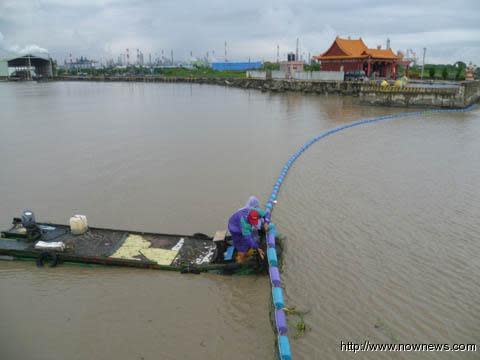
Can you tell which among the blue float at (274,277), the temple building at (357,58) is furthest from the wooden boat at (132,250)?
the temple building at (357,58)

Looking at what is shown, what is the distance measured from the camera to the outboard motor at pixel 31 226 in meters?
7.02

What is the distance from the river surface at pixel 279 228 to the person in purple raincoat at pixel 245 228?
0.52 m

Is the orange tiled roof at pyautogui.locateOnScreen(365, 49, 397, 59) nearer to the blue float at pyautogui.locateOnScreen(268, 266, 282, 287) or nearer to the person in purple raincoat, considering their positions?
the person in purple raincoat

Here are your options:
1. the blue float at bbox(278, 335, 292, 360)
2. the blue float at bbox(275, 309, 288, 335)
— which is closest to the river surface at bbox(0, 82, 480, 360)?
the blue float at bbox(275, 309, 288, 335)

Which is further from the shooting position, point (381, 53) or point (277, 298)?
point (381, 53)

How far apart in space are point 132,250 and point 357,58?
4291 cm

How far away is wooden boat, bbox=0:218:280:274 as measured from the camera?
638cm

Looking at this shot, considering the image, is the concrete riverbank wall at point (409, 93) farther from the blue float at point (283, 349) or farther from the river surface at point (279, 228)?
the blue float at point (283, 349)

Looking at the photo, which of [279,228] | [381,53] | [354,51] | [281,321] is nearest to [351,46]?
[354,51]

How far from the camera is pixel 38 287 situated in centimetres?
633

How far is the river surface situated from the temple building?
28.6 meters

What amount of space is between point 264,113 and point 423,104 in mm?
12007

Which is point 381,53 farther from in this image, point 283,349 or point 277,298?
point 283,349

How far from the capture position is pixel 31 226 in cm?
713
